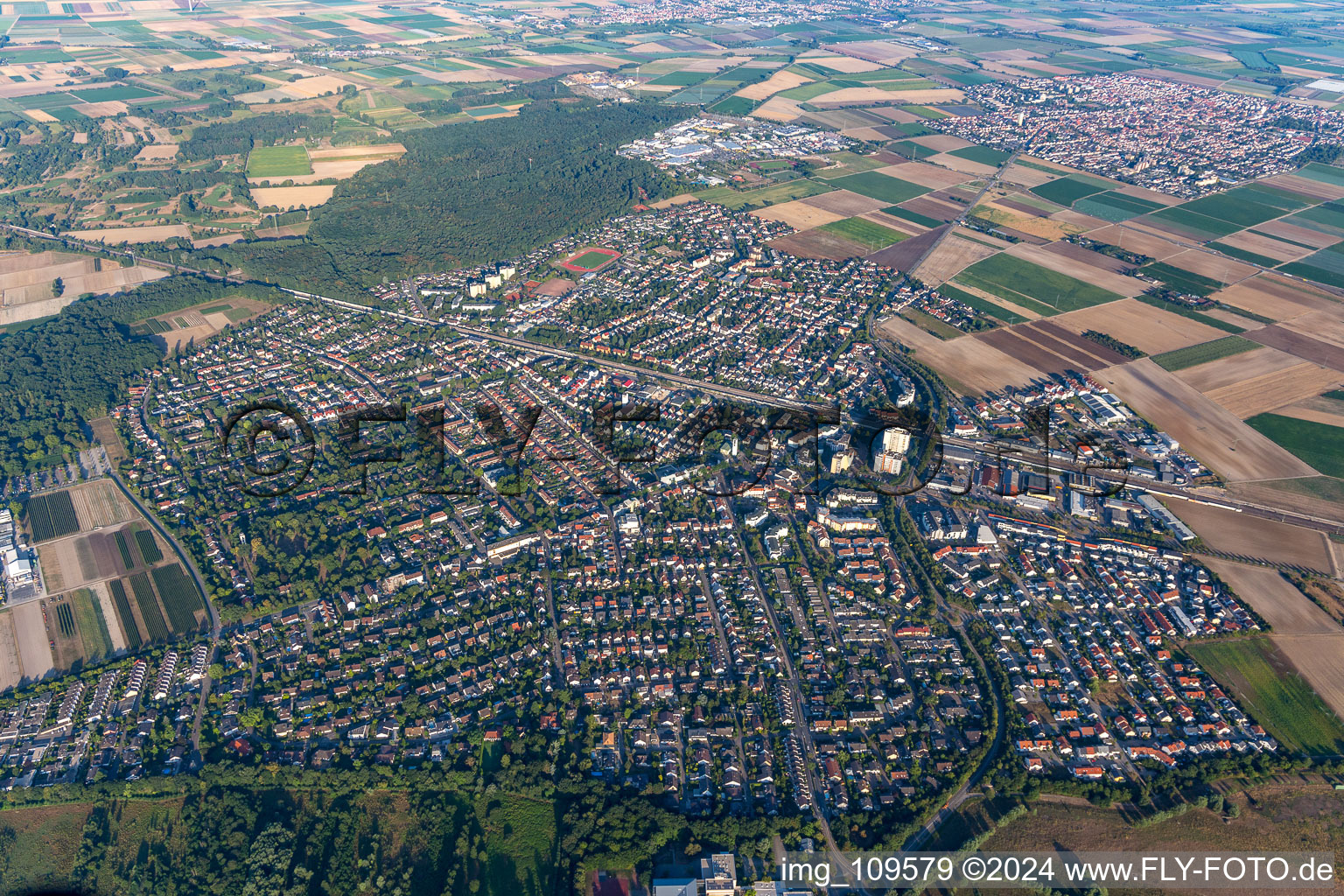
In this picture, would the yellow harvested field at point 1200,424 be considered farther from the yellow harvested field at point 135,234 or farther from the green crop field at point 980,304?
the yellow harvested field at point 135,234

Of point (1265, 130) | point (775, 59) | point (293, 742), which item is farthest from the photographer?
point (775, 59)

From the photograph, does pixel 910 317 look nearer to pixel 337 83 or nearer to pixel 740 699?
pixel 740 699

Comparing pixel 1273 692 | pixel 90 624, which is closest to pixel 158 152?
pixel 90 624

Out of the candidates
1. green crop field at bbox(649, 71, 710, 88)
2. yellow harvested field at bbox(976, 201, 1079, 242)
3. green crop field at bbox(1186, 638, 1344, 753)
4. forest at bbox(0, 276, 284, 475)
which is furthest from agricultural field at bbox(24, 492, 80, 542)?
green crop field at bbox(649, 71, 710, 88)

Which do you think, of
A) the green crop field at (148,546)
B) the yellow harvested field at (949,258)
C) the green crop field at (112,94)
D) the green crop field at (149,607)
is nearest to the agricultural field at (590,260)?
the yellow harvested field at (949,258)

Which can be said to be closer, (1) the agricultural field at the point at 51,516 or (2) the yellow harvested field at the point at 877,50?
(1) the agricultural field at the point at 51,516

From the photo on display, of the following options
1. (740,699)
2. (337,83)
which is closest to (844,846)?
(740,699)
